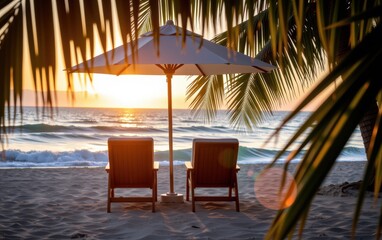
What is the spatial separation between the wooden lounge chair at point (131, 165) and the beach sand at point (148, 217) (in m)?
0.32

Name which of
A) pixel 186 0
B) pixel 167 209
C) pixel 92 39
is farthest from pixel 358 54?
pixel 167 209

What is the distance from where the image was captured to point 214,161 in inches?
222

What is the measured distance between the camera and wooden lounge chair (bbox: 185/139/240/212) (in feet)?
18.1

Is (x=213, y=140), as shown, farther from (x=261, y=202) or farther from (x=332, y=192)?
(x=332, y=192)

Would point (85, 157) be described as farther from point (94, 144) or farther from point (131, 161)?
point (131, 161)

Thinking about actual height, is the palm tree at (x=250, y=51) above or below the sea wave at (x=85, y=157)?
above

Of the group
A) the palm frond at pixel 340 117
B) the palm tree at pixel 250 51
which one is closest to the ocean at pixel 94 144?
the palm tree at pixel 250 51

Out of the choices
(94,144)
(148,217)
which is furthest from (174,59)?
(94,144)

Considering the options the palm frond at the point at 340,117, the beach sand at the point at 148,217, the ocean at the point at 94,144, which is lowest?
the ocean at the point at 94,144

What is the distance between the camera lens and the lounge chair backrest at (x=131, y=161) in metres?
5.42

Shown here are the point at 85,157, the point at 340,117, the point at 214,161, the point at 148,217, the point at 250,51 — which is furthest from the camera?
the point at 85,157

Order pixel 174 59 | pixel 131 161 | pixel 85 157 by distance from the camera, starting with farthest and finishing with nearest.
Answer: pixel 85 157
pixel 131 161
pixel 174 59

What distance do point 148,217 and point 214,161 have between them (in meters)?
0.96

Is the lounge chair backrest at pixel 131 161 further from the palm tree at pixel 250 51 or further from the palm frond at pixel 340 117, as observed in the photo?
the palm frond at pixel 340 117
